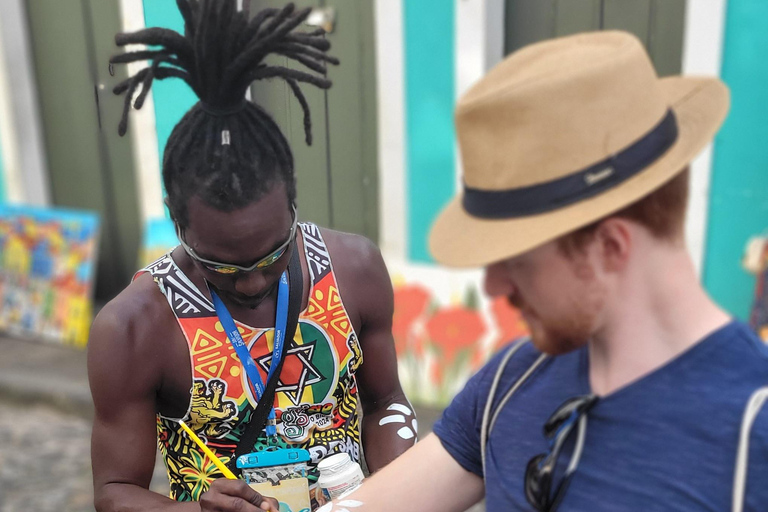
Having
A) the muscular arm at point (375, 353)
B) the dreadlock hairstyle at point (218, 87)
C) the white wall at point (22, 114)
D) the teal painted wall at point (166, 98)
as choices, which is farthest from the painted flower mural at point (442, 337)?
the white wall at point (22, 114)

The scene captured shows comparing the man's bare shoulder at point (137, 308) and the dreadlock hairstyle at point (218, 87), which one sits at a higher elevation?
the dreadlock hairstyle at point (218, 87)

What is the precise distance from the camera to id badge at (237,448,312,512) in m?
1.92

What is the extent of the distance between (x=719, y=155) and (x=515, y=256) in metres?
3.01

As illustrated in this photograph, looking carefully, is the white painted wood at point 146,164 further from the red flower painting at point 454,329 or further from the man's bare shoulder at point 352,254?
the man's bare shoulder at point 352,254

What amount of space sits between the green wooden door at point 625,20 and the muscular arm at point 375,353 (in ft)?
7.20

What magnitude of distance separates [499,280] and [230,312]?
831 millimetres

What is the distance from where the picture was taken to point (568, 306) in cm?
123

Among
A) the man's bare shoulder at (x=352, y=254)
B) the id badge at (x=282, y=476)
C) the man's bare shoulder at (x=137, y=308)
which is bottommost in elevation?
the id badge at (x=282, y=476)

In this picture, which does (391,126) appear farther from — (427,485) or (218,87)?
(427,485)

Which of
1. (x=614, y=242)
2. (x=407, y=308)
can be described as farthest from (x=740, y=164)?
(x=614, y=242)

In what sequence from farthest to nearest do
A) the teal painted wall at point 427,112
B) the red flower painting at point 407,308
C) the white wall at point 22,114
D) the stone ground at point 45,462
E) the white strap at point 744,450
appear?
the white wall at point 22,114
the red flower painting at point 407,308
the teal painted wall at point 427,112
the stone ground at point 45,462
the white strap at point 744,450

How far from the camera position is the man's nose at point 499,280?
1.26 metres

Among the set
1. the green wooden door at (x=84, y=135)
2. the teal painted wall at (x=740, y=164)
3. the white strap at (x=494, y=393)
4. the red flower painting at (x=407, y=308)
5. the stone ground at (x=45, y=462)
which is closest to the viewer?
the white strap at (x=494, y=393)

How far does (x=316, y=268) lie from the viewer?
201 centimetres
